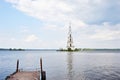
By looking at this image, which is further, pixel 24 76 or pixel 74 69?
pixel 74 69

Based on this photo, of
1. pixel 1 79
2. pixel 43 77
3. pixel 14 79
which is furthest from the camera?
pixel 1 79

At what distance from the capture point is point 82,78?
148ft

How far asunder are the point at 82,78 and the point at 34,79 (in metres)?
17.5

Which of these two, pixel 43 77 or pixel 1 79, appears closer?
pixel 43 77

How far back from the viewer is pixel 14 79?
1158 inches

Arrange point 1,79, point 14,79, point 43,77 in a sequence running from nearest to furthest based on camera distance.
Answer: point 14,79 < point 43,77 < point 1,79

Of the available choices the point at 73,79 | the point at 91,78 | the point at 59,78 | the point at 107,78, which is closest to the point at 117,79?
the point at 107,78

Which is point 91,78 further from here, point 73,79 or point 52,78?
point 52,78

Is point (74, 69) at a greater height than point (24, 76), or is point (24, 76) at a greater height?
point (24, 76)

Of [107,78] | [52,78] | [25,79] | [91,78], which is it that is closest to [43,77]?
[52,78]

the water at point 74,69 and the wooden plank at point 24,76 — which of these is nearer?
the wooden plank at point 24,76

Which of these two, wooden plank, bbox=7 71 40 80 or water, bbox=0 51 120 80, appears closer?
wooden plank, bbox=7 71 40 80

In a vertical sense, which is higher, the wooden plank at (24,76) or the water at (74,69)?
the wooden plank at (24,76)

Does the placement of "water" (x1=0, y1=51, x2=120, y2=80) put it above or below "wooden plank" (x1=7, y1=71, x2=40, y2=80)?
below
